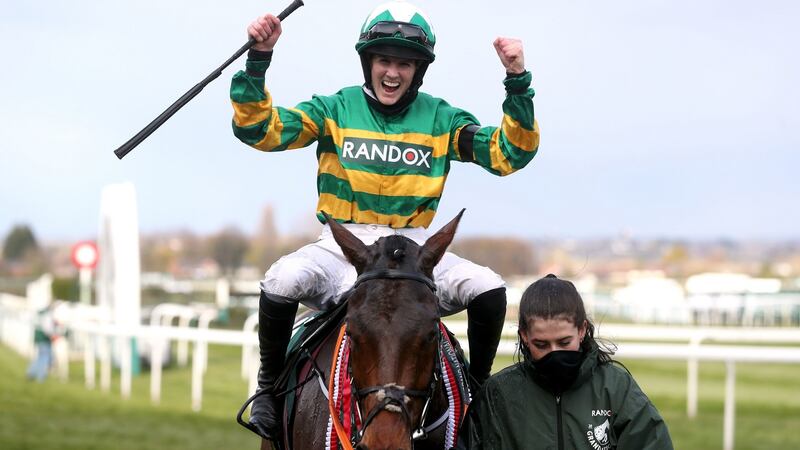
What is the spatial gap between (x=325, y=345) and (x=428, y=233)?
22.5 inches

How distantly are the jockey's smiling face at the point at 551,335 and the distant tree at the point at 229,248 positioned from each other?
46.9m

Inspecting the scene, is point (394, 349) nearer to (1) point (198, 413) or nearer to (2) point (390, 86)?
(2) point (390, 86)

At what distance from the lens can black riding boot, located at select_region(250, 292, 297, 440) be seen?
4.06m

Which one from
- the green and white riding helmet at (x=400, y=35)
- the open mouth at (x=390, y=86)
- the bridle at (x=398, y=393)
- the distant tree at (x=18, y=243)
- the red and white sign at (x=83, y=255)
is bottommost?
the distant tree at (x=18, y=243)

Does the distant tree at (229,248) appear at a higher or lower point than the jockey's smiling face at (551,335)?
lower

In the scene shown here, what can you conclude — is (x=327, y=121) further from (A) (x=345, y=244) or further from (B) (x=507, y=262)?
(B) (x=507, y=262)

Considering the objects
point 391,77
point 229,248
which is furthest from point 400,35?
point 229,248

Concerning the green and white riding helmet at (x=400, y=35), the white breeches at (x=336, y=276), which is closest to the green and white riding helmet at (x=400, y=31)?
the green and white riding helmet at (x=400, y=35)

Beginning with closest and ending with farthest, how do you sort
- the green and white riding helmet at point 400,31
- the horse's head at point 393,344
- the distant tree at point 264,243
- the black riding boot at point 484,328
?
the horse's head at point 393,344 → the black riding boot at point 484,328 → the green and white riding helmet at point 400,31 → the distant tree at point 264,243

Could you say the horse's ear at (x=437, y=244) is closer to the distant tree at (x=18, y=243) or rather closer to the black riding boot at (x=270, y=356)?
the black riding boot at (x=270, y=356)

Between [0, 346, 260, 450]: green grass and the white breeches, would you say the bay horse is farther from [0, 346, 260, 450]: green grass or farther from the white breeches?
[0, 346, 260, 450]: green grass

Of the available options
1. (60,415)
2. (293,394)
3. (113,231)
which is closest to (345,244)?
(293,394)

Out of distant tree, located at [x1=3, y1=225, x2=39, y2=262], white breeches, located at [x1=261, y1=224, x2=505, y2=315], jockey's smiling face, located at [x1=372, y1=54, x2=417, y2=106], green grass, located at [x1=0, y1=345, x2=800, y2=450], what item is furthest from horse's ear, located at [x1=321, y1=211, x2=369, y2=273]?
distant tree, located at [x1=3, y1=225, x2=39, y2=262]

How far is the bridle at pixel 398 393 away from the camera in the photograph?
3061mm
